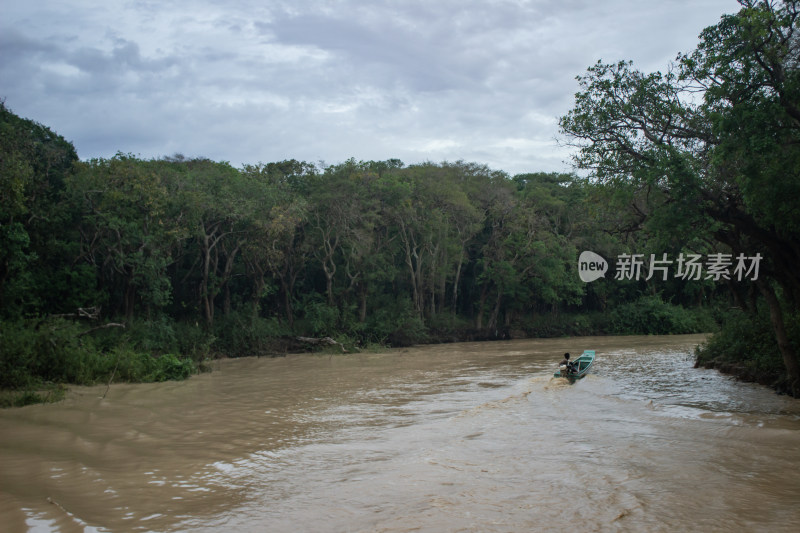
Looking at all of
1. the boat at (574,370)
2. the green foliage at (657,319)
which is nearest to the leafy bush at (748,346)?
the boat at (574,370)

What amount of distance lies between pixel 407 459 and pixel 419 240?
25.9m

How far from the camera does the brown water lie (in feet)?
17.5

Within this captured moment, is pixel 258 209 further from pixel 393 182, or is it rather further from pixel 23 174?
pixel 23 174

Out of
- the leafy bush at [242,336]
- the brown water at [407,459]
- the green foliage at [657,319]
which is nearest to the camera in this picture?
the brown water at [407,459]

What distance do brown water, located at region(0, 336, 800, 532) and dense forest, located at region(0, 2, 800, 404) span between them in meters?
2.69

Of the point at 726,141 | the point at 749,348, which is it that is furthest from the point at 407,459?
the point at 749,348

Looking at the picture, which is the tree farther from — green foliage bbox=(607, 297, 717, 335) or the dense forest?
green foliage bbox=(607, 297, 717, 335)

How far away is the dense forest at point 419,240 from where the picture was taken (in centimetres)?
1077

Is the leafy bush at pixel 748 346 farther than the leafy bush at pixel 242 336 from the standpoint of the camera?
No

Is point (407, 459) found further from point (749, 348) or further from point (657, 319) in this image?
point (657, 319)

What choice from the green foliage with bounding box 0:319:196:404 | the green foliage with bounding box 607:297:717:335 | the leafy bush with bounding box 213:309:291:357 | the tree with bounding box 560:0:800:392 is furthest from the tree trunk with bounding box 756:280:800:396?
the green foliage with bounding box 607:297:717:335

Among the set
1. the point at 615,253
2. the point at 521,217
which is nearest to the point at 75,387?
the point at 521,217

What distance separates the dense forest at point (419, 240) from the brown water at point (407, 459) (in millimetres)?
2689

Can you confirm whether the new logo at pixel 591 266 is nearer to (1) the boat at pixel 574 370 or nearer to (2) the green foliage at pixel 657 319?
(2) the green foliage at pixel 657 319
